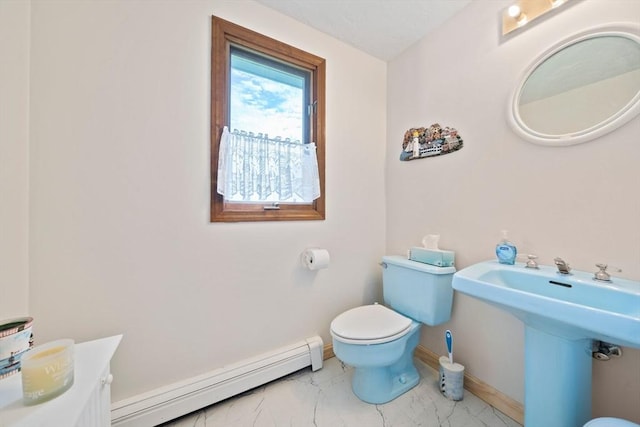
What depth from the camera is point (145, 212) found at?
1132mm

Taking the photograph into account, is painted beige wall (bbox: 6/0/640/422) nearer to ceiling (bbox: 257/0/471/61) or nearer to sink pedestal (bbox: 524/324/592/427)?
ceiling (bbox: 257/0/471/61)

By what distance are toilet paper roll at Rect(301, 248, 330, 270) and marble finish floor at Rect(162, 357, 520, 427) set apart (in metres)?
0.69

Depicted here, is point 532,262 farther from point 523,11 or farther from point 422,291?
point 523,11

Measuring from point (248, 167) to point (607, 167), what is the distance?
62.4 inches

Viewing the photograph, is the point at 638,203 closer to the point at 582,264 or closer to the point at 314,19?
the point at 582,264

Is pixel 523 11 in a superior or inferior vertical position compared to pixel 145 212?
superior

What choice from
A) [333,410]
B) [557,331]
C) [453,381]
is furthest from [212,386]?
[557,331]

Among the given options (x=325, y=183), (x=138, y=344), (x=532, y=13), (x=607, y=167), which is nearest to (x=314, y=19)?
(x=325, y=183)

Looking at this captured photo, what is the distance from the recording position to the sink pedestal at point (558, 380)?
0.86 m

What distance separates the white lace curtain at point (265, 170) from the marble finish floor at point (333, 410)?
1.09 meters

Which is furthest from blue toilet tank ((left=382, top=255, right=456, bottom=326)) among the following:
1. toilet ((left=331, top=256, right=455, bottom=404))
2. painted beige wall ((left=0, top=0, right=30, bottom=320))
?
painted beige wall ((left=0, top=0, right=30, bottom=320))

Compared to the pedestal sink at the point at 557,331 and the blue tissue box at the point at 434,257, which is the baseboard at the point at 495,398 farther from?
the blue tissue box at the point at 434,257

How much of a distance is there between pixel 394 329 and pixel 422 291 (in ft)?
0.97

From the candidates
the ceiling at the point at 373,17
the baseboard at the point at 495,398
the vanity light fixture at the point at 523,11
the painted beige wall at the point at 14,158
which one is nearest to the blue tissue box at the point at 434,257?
the baseboard at the point at 495,398
